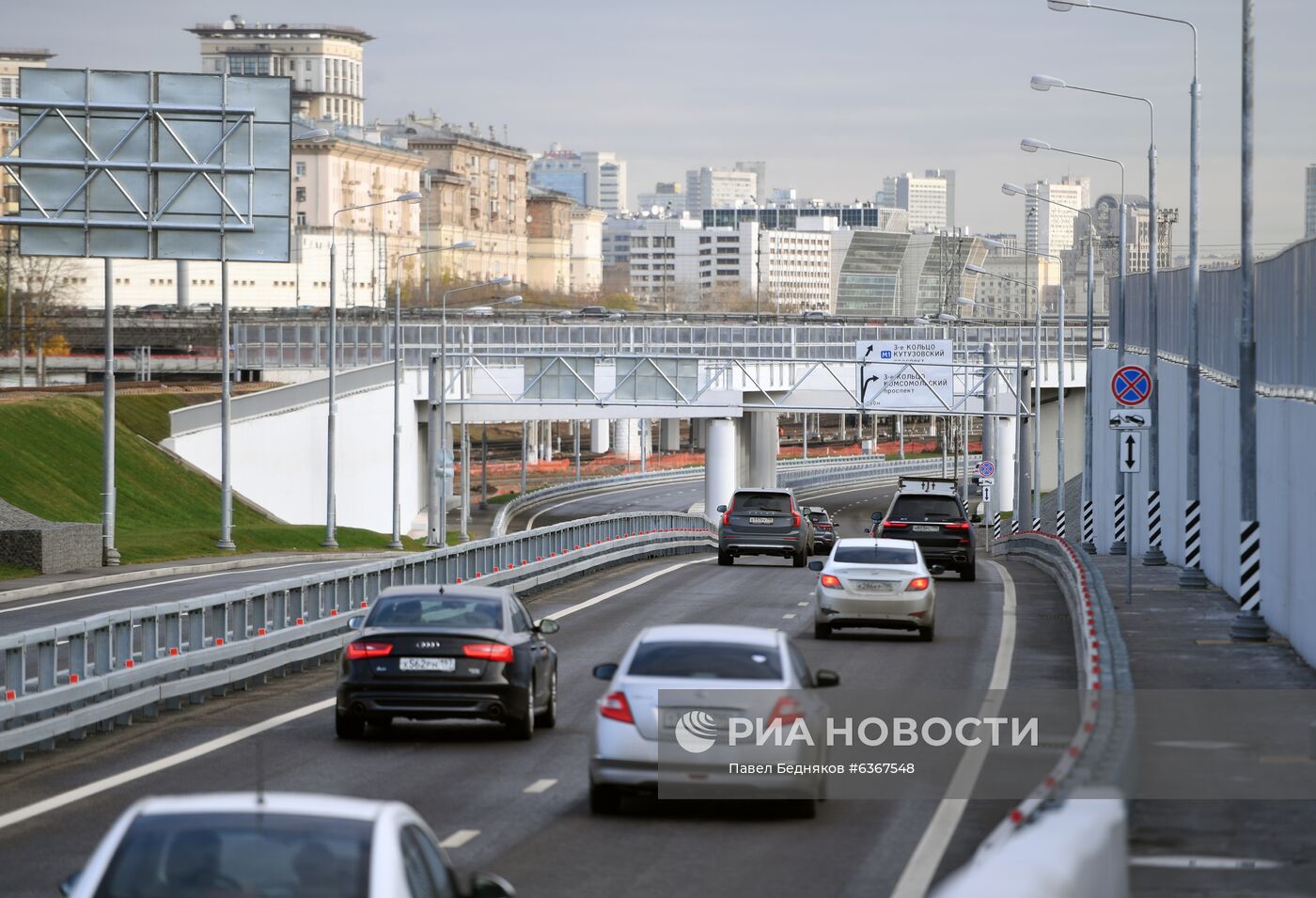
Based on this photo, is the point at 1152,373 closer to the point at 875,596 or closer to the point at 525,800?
the point at 875,596

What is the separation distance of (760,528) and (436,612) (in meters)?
32.7

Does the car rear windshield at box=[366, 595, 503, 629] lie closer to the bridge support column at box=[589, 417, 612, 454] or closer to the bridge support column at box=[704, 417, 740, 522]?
the bridge support column at box=[704, 417, 740, 522]

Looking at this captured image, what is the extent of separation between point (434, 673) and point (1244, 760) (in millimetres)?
6674

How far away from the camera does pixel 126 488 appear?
6725 cm

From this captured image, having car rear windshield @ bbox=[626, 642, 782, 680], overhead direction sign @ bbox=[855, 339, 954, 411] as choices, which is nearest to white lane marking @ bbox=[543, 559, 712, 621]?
car rear windshield @ bbox=[626, 642, 782, 680]

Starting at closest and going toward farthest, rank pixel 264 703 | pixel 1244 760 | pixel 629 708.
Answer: pixel 629 708 < pixel 1244 760 < pixel 264 703

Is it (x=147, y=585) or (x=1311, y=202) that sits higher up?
(x=1311, y=202)

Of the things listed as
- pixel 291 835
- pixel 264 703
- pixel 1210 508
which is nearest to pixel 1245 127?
pixel 1210 508

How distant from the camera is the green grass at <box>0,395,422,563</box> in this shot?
2338 inches

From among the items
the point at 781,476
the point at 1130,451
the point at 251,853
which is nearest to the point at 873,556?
the point at 1130,451

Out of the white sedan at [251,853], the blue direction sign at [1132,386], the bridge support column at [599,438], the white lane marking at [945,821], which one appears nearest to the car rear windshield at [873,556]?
the white lane marking at [945,821]

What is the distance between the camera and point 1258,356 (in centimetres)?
2973

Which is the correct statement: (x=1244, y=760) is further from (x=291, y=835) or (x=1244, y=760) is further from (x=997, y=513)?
(x=997, y=513)

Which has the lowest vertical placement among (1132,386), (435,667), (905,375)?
(435,667)
